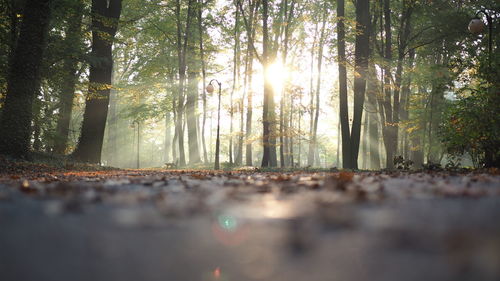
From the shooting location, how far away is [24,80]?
10.1 meters

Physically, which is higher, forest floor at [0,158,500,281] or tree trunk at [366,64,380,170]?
tree trunk at [366,64,380,170]

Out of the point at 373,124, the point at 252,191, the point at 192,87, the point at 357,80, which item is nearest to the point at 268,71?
the point at 357,80

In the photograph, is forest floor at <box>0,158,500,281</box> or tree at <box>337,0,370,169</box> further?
tree at <box>337,0,370,169</box>

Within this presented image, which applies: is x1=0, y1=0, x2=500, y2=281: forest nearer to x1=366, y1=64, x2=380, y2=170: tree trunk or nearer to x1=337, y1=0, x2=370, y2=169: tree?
x1=337, y1=0, x2=370, y2=169: tree

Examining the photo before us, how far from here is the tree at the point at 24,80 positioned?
984 centimetres

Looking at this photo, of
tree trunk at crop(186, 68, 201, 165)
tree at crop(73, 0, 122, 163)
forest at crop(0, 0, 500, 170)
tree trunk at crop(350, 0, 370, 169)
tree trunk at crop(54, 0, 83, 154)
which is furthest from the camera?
tree trunk at crop(186, 68, 201, 165)

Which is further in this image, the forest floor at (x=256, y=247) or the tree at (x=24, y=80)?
the tree at (x=24, y=80)

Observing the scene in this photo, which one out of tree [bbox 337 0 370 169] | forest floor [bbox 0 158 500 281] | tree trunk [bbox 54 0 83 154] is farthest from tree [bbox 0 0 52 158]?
tree [bbox 337 0 370 169]

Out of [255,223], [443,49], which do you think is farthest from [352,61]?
[255,223]

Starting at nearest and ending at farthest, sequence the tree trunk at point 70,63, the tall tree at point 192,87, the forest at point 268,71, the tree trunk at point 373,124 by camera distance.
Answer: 1. the forest at point 268,71
2. the tree trunk at point 70,63
3. the tree trunk at point 373,124
4. the tall tree at point 192,87

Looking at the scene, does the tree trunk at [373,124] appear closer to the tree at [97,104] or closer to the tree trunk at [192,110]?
the tree at [97,104]

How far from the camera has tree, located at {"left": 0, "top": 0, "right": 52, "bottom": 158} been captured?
9836 millimetres

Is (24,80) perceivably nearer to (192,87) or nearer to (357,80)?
(357,80)

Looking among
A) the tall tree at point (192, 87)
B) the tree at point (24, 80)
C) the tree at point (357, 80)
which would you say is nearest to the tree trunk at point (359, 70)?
the tree at point (357, 80)
